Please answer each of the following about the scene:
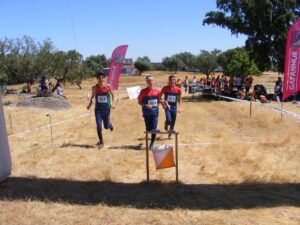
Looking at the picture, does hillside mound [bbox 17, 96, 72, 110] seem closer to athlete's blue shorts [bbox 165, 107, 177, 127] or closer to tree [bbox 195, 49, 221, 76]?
athlete's blue shorts [bbox 165, 107, 177, 127]

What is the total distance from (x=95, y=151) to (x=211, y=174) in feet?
9.99

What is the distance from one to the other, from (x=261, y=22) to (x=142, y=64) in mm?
68315

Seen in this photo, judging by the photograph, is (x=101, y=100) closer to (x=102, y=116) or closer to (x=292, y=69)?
(x=102, y=116)

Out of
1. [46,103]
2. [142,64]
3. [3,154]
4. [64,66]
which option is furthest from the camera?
[142,64]

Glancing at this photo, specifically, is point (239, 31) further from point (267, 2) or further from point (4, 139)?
point (4, 139)

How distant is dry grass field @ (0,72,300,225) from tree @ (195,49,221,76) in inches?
2939

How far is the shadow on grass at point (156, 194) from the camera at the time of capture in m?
5.21

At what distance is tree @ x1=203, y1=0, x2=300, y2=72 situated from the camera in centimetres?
2458

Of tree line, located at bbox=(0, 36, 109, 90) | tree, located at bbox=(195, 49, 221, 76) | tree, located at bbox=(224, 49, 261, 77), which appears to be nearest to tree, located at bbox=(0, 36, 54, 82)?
tree line, located at bbox=(0, 36, 109, 90)

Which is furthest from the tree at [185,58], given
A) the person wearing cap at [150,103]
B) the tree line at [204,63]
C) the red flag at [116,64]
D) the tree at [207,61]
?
the person wearing cap at [150,103]

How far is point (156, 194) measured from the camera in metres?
5.63

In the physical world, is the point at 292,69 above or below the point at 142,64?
above

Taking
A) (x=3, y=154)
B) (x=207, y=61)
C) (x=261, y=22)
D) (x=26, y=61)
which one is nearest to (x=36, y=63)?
(x=26, y=61)

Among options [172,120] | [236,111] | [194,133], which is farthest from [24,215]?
[236,111]
